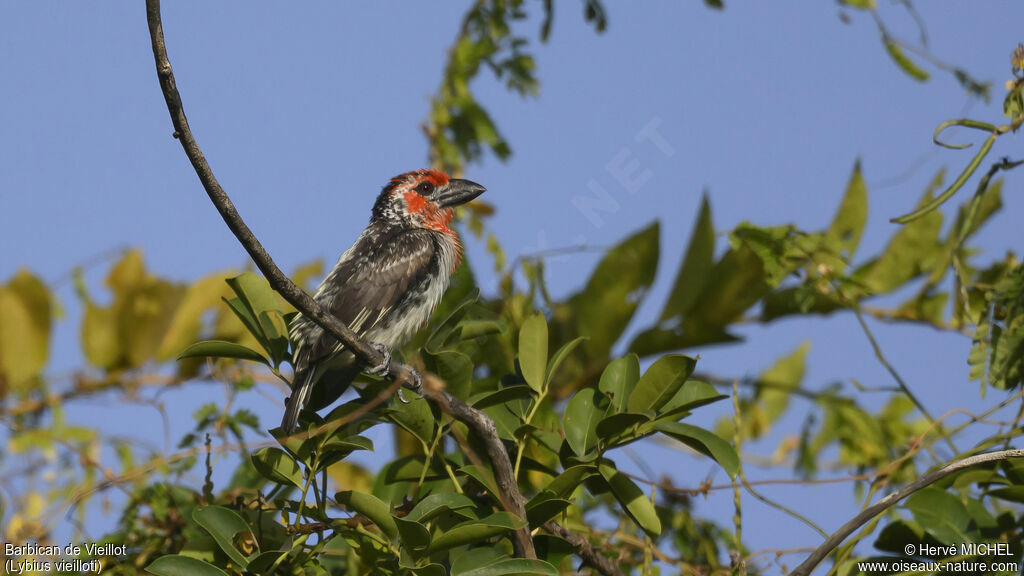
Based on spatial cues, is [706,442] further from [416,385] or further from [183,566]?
[183,566]

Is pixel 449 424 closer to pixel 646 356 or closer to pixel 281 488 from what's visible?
pixel 281 488

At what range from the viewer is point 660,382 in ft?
9.82

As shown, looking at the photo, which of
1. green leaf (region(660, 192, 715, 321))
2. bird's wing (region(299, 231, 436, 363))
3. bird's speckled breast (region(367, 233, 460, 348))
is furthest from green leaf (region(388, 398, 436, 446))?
green leaf (region(660, 192, 715, 321))

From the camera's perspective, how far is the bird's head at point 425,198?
18.3 feet

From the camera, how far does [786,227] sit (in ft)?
13.6

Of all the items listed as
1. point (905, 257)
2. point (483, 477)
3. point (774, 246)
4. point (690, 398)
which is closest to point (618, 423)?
point (690, 398)

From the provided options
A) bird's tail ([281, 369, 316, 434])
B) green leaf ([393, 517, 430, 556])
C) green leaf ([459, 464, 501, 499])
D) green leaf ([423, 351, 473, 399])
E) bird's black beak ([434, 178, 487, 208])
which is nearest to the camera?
green leaf ([393, 517, 430, 556])

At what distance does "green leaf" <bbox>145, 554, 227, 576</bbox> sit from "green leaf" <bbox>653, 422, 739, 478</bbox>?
131cm

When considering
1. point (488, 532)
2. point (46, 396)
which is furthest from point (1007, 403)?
point (46, 396)

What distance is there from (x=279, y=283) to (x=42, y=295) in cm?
272

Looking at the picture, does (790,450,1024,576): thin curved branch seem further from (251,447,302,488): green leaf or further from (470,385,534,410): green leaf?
(251,447,302,488): green leaf

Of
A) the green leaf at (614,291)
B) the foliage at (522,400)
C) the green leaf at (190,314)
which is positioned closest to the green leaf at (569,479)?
the foliage at (522,400)

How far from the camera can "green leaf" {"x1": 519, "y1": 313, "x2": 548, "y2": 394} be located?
3.07m

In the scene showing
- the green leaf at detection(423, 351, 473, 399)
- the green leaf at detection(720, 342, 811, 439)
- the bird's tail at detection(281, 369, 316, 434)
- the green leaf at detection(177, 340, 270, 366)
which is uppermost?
the green leaf at detection(177, 340, 270, 366)
